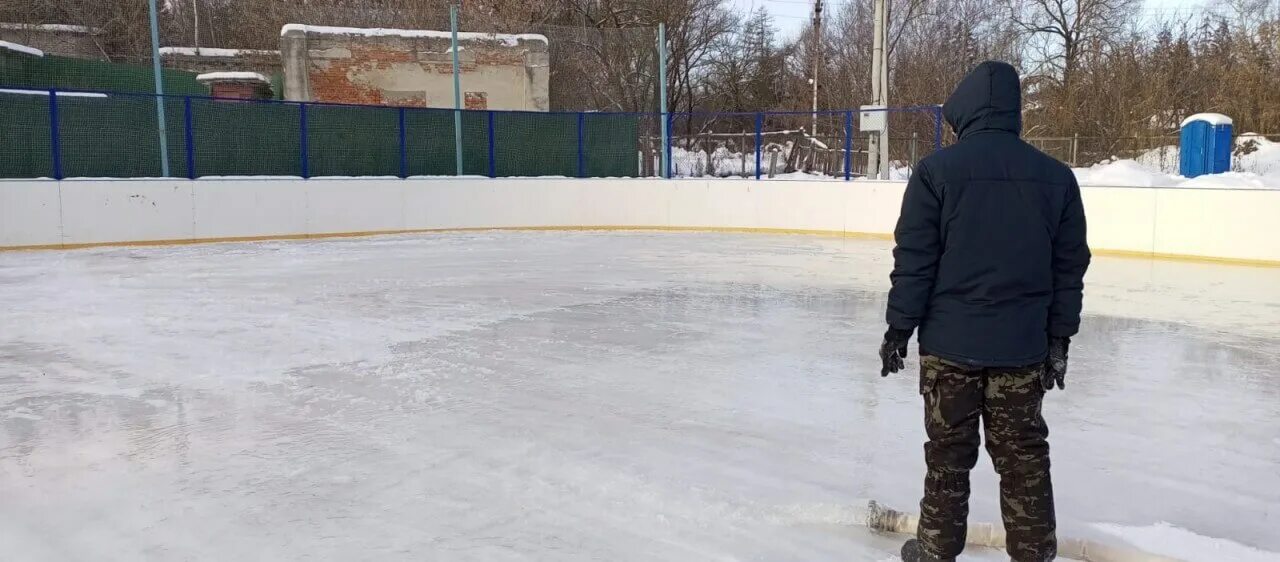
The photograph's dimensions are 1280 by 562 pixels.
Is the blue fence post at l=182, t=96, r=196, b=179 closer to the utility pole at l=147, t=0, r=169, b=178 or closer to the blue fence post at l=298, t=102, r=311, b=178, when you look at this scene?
the utility pole at l=147, t=0, r=169, b=178

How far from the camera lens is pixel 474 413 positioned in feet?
14.5

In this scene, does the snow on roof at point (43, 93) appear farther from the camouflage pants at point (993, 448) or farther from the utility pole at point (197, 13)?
the camouflage pants at point (993, 448)

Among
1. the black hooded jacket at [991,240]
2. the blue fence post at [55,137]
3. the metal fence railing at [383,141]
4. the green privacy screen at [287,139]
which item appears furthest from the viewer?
the metal fence railing at [383,141]

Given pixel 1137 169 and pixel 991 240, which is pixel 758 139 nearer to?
pixel 1137 169

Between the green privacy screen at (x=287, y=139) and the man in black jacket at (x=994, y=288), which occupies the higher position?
the green privacy screen at (x=287, y=139)

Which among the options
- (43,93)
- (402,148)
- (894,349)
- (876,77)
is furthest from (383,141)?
(894,349)

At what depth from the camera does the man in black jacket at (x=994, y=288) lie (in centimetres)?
238

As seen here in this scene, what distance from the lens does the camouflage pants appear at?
245cm

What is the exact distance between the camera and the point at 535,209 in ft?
51.6

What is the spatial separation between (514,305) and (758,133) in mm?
10322

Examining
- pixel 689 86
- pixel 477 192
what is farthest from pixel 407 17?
pixel 689 86

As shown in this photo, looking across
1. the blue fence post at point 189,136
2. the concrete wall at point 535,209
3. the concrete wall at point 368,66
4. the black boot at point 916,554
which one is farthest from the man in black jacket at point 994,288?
the concrete wall at point 368,66

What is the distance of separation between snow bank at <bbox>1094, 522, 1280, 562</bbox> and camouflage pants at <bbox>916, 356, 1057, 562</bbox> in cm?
60

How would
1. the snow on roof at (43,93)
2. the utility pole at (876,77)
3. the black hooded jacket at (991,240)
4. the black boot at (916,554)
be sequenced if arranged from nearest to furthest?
the black hooded jacket at (991,240) → the black boot at (916,554) → the snow on roof at (43,93) → the utility pole at (876,77)
